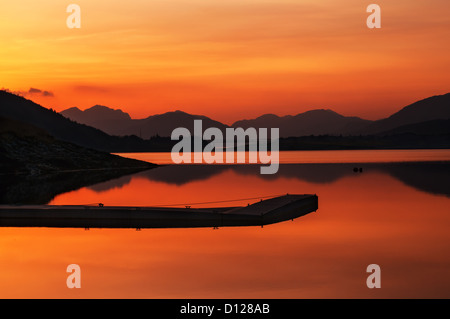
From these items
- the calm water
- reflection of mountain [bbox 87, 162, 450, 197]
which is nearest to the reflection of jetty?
the calm water

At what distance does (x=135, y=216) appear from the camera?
Answer: 4047 centimetres

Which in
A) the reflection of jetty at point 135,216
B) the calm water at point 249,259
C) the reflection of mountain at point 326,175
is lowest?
the calm water at point 249,259

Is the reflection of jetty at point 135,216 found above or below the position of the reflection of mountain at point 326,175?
below

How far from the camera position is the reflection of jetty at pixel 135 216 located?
39.5m

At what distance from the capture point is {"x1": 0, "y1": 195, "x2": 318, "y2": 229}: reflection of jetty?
39.5 meters

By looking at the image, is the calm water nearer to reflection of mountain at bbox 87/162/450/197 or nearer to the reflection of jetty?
the reflection of jetty

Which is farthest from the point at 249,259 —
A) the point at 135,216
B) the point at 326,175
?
the point at 326,175

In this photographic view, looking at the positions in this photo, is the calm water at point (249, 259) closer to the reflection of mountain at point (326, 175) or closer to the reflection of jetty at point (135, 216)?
the reflection of jetty at point (135, 216)

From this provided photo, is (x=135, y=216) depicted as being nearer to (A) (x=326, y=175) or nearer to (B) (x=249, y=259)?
(B) (x=249, y=259)

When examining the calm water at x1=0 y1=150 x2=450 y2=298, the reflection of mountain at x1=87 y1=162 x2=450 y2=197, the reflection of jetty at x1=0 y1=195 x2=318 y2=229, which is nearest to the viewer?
the calm water at x1=0 y1=150 x2=450 y2=298

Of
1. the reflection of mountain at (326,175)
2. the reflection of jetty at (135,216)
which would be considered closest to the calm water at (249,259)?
the reflection of jetty at (135,216)

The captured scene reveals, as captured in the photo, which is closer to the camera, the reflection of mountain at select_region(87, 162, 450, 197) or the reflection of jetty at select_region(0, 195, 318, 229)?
the reflection of jetty at select_region(0, 195, 318, 229)
